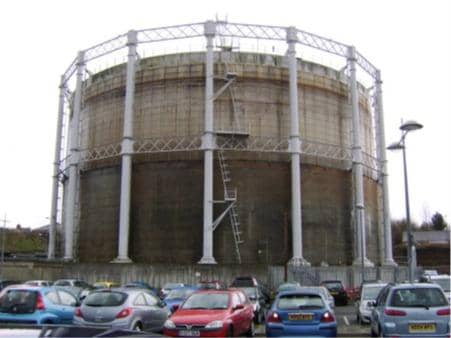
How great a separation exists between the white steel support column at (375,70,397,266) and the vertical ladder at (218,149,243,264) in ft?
38.7

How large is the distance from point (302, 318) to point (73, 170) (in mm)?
29812

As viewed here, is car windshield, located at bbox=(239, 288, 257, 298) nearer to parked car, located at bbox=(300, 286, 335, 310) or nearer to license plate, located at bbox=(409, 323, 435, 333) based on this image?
Answer: parked car, located at bbox=(300, 286, 335, 310)

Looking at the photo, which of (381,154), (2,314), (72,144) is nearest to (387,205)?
(381,154)

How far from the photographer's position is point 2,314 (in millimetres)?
13547

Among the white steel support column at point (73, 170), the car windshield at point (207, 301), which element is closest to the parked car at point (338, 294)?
the car windshield at point (207, 301)

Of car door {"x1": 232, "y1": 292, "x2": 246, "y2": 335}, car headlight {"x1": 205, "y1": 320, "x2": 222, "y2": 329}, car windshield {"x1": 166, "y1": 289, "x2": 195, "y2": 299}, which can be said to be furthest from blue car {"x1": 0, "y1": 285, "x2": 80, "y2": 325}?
car windshield {"x1": 166, "y1": 289, "x2": 195, "y2": 299}

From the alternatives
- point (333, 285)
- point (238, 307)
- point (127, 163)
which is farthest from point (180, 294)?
point (127, 163)

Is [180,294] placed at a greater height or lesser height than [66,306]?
greater

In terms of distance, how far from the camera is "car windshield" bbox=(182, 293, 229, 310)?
43.4ft

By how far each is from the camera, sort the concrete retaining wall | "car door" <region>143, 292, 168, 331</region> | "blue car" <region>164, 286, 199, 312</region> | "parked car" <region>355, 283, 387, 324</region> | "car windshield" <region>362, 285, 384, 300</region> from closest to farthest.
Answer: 1. "car door" <region>143, 292, 168, 331</region>
2. "parked car" <region>355, 283, 387, 324</region>
3. "car windshield" <region>362, 285, 384, 300</region>
4. "blue car" <region>164, 286, 199, 312</region>
5. the concrete retaining wall

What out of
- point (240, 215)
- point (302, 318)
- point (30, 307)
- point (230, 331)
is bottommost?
point (230, 331)

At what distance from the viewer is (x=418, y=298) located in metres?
12.2

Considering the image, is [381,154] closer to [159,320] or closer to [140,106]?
[140,106]

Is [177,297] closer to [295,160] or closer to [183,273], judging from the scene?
[183,273]
